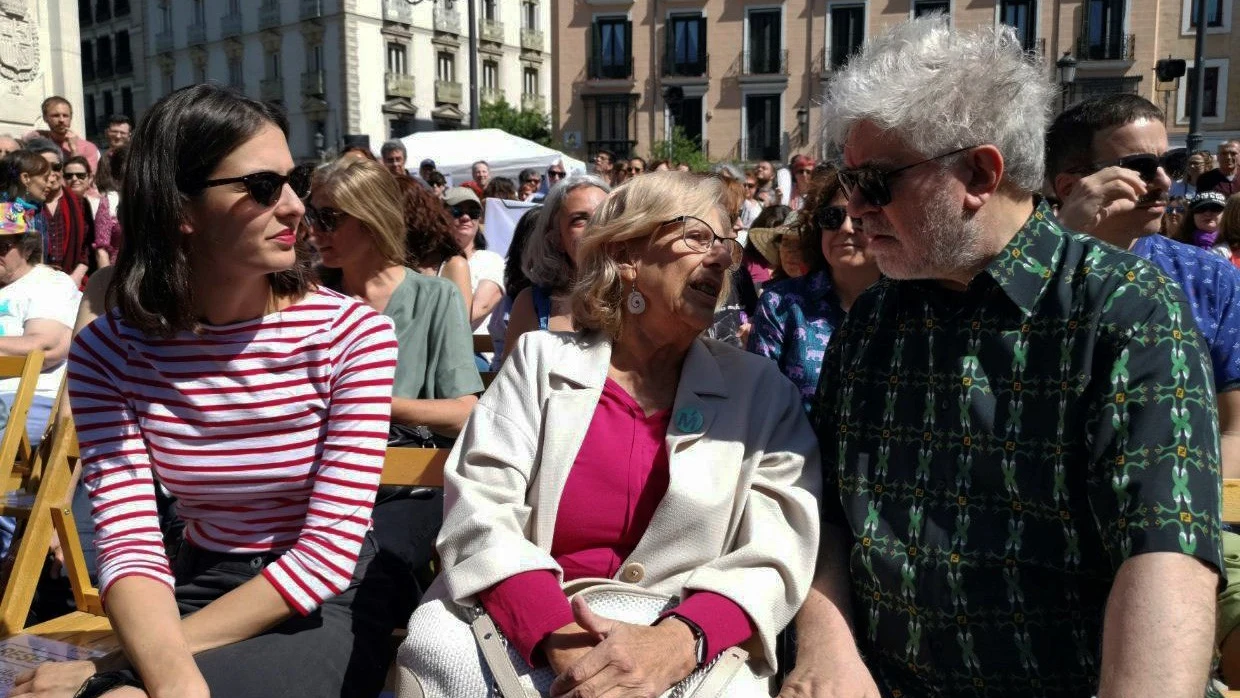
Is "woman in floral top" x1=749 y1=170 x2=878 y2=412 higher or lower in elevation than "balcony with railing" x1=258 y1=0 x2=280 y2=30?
lower

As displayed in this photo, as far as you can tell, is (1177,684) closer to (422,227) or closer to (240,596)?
(240,596)

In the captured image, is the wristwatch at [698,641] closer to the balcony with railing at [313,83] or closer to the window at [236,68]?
the balcony with railing at [313,83]

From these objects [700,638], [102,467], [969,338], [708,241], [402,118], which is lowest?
[700,638]

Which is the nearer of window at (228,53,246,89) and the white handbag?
the white handbag

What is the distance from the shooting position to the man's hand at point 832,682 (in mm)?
2074

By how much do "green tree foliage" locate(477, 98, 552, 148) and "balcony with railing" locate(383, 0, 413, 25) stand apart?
17.2 feet

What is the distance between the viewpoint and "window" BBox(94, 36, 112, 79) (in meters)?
58.9

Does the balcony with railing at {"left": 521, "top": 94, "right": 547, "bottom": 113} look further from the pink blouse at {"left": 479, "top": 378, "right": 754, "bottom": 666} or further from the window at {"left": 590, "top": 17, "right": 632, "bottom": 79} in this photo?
the pink blouse at {"left": 479, "top": 378, "right": 754, "bottom": 666}

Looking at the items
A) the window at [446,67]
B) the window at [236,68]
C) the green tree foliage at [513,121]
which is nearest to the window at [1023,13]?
the green tree foliage at [513,121]

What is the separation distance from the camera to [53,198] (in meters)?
8.48

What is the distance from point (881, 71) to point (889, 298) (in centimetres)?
48

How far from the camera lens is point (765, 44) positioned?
41.0m

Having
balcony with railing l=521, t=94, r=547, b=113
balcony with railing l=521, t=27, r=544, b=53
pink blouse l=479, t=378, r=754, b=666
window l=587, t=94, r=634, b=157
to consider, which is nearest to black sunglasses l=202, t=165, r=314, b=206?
pink blouse l=479, t=378, r=754, b=666

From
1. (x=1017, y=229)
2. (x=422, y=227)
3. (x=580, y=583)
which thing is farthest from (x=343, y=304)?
(x=422, y=227)
